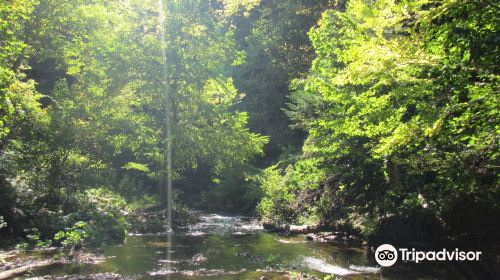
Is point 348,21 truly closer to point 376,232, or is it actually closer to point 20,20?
point 376,232

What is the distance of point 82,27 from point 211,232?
1524 cm

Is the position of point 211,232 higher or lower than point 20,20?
lower

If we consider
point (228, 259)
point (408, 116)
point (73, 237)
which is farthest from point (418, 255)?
point (73, 237)

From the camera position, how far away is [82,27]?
2436cm

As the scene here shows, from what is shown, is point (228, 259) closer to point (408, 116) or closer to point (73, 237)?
point (73, 237)

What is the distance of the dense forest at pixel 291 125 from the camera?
272 inches

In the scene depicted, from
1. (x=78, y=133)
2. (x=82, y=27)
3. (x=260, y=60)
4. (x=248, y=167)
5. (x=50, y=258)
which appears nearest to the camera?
(x=50, y=258)

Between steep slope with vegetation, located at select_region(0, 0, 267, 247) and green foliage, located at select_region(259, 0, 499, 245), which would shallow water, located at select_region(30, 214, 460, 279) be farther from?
steep slope with vegetation, located at select_region(0, 0, 267, 247)

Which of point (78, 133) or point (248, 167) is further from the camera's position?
point (248, 167)

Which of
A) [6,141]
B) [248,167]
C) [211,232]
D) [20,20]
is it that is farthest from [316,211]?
[20,20]

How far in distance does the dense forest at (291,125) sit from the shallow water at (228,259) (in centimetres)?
151

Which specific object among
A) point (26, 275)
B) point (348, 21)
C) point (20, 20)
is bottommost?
point (26, 275)

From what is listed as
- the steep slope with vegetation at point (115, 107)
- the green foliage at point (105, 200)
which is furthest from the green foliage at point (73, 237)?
the green foliage at point (105, 200)

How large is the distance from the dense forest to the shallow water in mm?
1505
